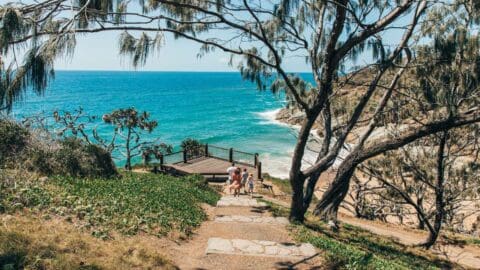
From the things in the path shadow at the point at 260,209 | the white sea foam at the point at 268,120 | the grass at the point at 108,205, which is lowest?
the white sea foam at the point at 268,120

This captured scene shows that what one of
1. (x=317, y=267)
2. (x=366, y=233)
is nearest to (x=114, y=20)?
(x=317, y=267)

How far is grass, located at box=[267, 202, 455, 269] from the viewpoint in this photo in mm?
7152

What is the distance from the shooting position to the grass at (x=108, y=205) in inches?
285

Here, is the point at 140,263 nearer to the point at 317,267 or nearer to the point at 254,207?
the point at 317,267

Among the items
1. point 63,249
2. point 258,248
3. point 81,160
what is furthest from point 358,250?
point 81,160

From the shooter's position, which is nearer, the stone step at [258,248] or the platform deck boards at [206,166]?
the stone step at [258,248]

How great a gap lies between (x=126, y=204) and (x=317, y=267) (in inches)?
181

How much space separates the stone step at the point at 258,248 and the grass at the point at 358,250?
384 millimetres

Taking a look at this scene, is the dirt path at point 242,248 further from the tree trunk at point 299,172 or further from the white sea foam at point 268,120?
the white sea foam at point 268,120

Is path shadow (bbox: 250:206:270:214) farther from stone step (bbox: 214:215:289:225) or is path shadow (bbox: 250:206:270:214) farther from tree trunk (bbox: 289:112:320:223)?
tree trunk (bbox: 289:112:320:223)

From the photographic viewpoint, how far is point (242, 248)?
762 centimetres

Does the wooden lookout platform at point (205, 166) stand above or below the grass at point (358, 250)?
below

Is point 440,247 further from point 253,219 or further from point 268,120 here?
point 268,120

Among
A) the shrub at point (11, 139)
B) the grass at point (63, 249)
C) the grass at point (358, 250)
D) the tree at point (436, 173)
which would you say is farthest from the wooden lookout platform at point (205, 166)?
the grass at point (63, 249)
